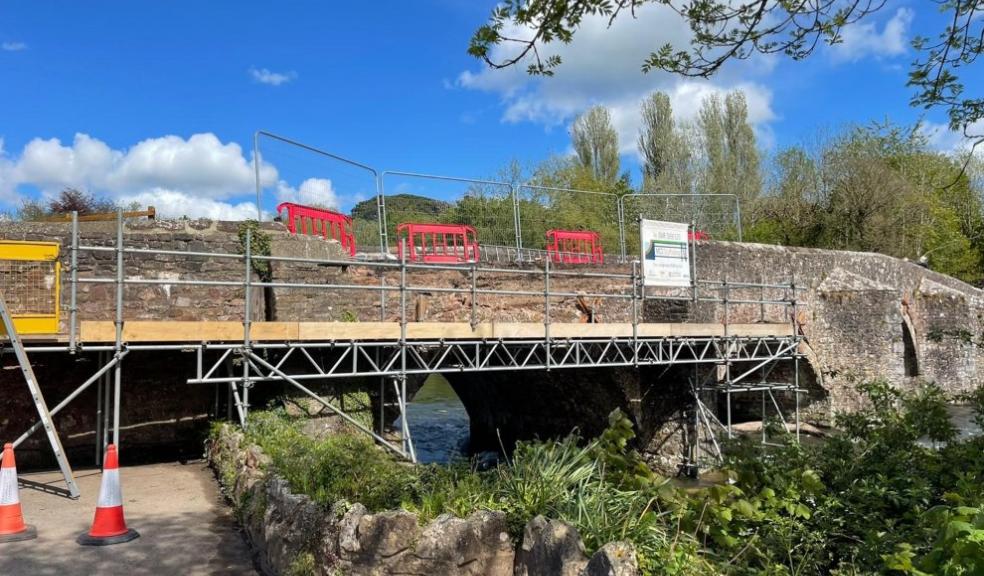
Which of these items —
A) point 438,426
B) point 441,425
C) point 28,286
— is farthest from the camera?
point 441,425

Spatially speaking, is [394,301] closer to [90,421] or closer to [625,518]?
[90,421]

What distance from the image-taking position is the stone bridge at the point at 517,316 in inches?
283

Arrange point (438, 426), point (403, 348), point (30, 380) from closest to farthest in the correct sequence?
point (30, 380)
point (403, 348)
point (438, 426)

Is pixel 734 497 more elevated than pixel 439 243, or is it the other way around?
pixel 439 243

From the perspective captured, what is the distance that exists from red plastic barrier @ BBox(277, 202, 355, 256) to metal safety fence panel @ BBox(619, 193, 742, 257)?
24.3ft

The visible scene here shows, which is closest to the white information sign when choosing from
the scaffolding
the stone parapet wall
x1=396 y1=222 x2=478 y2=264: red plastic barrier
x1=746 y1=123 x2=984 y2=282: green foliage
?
the scaffolding

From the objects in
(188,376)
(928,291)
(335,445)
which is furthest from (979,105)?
(928,291)

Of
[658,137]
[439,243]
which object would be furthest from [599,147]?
[439,243]

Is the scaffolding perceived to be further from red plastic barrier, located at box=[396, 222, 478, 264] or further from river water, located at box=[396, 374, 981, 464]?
river water, located at box=[396, 374, 981, 464]

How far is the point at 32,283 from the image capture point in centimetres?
612

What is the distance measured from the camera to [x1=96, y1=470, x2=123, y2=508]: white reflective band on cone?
4531 millimetres

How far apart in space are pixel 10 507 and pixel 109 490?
64cm

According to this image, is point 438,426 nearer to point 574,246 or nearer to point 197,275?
point 574,246

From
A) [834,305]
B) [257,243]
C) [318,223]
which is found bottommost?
[834,305]
